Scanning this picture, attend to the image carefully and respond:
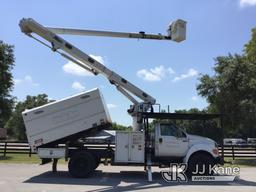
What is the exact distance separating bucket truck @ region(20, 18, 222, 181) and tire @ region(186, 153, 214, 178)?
39 millimetres

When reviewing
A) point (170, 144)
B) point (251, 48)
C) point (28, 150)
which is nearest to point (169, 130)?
point (170, 144)

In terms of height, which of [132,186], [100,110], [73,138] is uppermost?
[100,110]

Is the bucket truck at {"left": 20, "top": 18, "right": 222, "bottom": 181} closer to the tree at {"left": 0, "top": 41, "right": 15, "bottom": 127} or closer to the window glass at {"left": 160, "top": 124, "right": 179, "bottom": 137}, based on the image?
the window glass at {"left": 160, "top": 124, "right": 179, "bottom": 137}

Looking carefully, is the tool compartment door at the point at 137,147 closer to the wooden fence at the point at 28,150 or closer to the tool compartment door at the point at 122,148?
the tool compartment door at the point at 122,148

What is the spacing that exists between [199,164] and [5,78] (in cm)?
1886

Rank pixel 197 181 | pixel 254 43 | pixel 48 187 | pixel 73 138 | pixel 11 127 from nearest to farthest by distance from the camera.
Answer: pixel 48 187 → pixel 197 181 → pixel 73 138 → pixel 254 43 → pixel 11 127

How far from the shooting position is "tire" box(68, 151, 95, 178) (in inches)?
655

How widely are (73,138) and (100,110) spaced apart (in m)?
1.57

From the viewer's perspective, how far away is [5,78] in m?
31.3

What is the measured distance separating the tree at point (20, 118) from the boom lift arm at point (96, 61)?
80.9 m

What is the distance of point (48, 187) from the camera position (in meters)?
14.1

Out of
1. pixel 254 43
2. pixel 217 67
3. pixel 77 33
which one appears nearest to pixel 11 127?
pixel 254 43

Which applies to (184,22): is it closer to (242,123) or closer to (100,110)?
(100,110)

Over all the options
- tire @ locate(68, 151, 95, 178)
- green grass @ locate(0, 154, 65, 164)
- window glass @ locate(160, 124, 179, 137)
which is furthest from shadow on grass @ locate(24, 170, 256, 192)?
green grass @ locate(0, 154, 65, 164)
